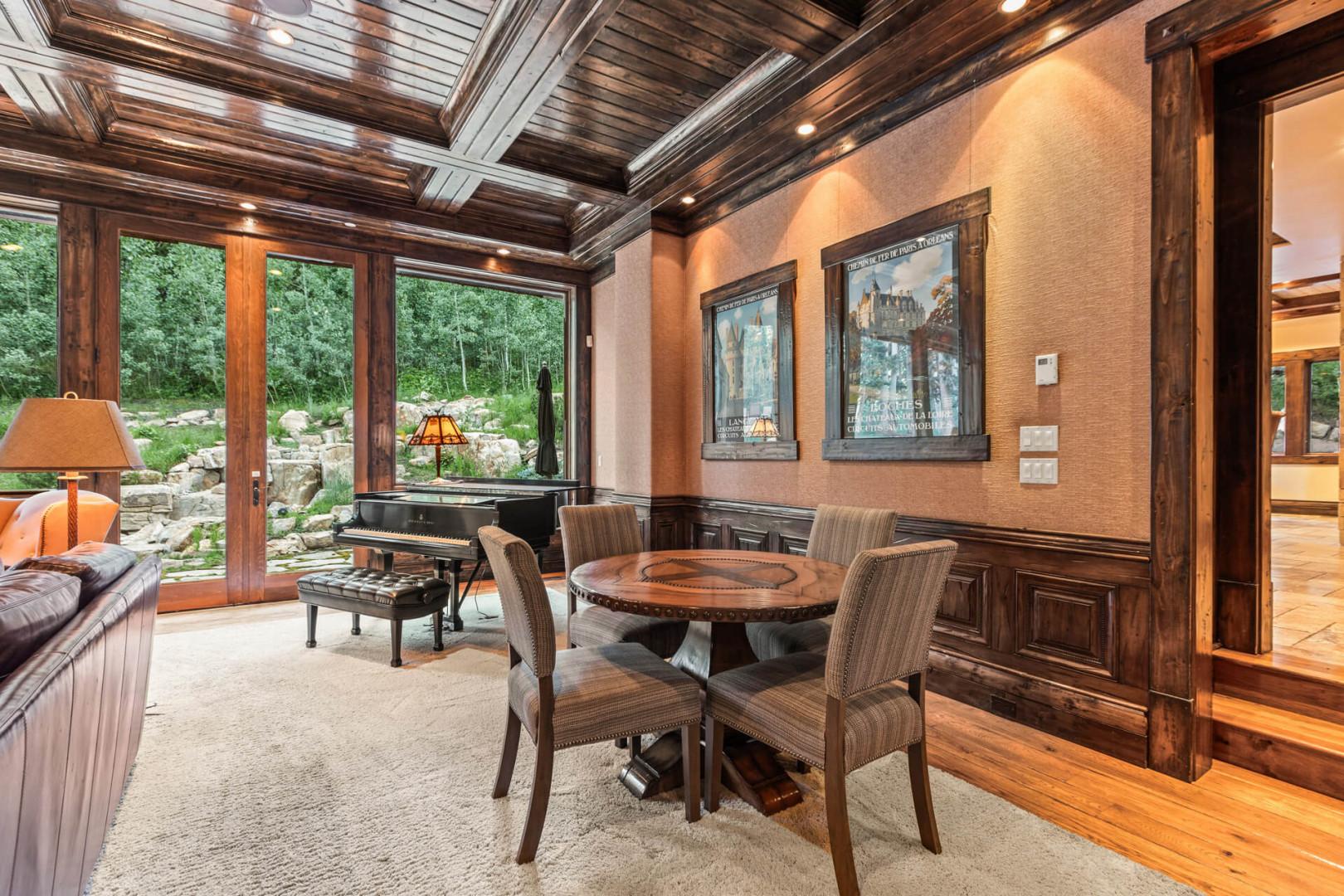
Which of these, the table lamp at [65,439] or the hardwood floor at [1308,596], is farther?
the hardwood floor at [1308,596]

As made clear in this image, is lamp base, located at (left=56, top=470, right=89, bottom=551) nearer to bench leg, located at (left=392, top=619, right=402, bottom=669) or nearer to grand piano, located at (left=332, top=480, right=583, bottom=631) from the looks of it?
bench leg, located at (left=392, top=619, right=402, bottom=669)

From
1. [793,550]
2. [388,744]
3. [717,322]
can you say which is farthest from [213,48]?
[793,550]

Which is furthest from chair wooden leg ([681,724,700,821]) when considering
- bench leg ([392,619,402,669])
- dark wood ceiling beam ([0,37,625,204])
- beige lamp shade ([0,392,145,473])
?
dark wood ceiling beam ([0,37,625,204])

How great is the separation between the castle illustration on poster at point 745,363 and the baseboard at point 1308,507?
9.18 meters

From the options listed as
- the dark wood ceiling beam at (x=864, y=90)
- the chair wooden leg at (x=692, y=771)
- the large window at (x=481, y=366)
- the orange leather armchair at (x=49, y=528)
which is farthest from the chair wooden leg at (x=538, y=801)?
the large window at (x=481, y=366)

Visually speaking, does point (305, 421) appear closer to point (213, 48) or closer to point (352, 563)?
point (352, 563)

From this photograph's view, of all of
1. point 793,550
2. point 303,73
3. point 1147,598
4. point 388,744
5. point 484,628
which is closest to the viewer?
point 1147,598

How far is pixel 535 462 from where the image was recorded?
6.14 metres

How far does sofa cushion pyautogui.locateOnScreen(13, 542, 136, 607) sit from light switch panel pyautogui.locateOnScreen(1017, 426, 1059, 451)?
136 inches

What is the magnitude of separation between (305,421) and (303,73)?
2693 mm

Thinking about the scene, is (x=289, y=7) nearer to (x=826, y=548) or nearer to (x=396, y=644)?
(x=396, y=644)

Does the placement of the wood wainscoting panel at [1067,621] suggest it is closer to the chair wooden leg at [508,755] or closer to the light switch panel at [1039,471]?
the light switch panel at [1039,471]

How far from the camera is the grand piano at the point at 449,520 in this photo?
4059 mm

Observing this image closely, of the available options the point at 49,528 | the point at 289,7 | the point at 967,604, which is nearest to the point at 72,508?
the point at 49,528
